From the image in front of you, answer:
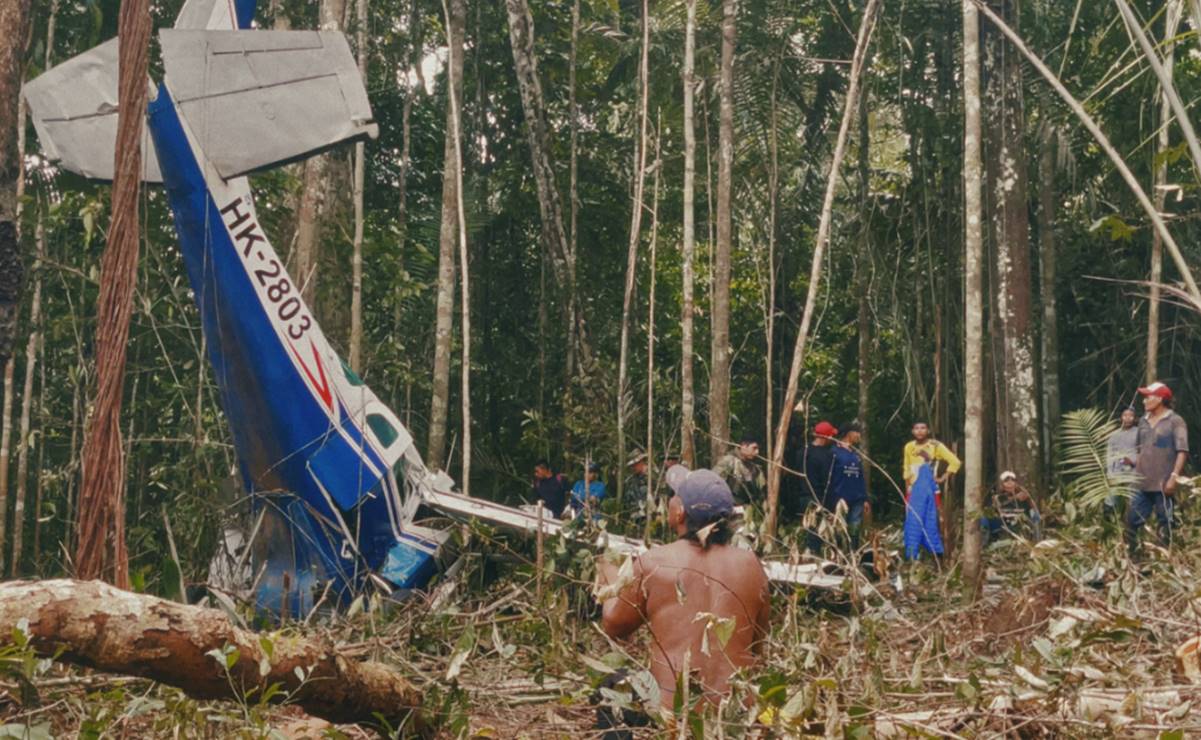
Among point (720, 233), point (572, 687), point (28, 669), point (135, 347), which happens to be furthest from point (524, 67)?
point (28, 669)

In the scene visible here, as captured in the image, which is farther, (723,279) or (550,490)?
(550,490)

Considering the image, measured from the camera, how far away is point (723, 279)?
47.1 ft

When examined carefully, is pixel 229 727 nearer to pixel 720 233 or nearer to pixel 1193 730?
pixel 1193 730

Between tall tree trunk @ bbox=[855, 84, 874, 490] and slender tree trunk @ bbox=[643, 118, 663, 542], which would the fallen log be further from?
tall tree trunk @ bbox=[855, 84, 874, 490]

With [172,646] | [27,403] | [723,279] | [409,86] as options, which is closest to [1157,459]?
[723,279]

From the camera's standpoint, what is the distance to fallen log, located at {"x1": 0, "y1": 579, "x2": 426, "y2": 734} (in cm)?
390

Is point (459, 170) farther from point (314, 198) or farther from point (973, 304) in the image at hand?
point (973, 304)

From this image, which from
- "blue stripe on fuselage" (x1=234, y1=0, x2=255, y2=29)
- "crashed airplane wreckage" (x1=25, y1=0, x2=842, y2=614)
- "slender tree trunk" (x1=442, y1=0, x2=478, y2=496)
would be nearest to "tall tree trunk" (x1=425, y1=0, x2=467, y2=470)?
"slender tree trunk" (x1=442, y1=0, x2=478, y2=496)

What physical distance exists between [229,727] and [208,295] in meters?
4.20

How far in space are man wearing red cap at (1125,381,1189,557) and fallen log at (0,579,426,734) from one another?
7.14 m

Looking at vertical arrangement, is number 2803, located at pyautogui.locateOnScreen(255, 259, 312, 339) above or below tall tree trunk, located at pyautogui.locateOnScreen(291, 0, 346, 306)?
below

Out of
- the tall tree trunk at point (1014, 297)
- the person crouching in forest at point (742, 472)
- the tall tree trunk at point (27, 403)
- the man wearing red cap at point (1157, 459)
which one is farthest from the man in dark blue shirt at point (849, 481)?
the tall tree trunk at point (27, 403)

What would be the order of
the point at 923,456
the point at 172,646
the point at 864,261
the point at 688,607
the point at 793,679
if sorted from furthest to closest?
the point at 864,261 → the point at 923,456 → the point at 793,679 → the point at 688,607 → the point at 172,646

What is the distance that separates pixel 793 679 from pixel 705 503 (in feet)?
2.13
